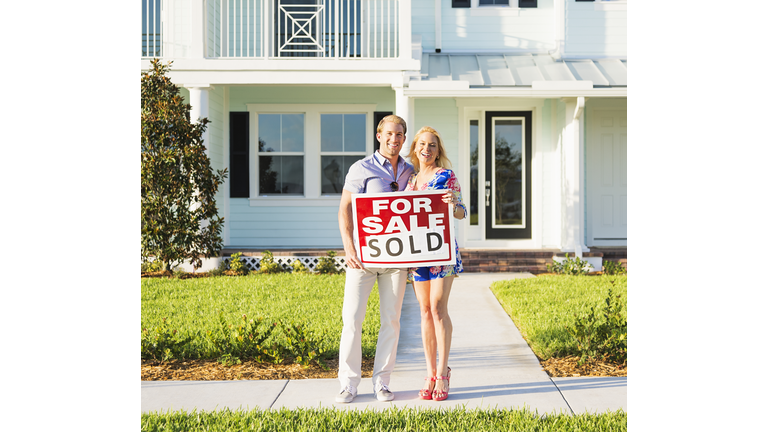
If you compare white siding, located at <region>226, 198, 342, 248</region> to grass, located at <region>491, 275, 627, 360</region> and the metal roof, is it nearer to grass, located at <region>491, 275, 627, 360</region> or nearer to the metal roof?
the metal roof

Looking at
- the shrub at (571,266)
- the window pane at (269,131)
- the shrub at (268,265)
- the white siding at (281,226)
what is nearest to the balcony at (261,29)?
the window pane at (269,131)

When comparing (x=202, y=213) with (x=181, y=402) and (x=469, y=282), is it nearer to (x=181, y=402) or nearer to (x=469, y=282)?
(x=469, y=282)

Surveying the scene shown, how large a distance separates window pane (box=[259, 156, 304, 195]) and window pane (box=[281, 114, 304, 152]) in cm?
21

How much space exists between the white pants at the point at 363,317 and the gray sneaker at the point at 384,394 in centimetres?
3

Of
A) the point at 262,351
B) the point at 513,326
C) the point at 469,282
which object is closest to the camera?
the point at 262,351

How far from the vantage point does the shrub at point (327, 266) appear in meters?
9.48

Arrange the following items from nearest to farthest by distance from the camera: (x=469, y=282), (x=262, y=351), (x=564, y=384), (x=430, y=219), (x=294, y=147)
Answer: (x=430, y=219) → (x=564, y=384) → (x=262, y=351) → (x=469, y=282) → (x=294, y=147)

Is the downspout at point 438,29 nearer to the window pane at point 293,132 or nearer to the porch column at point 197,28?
the window pane at point 293,132

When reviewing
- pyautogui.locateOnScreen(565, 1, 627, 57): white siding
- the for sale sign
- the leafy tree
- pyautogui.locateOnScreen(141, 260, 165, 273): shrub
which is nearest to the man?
the for sale sign

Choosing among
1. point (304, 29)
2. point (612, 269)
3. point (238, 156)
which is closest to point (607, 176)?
point (612, 269)

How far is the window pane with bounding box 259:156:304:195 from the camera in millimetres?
10805

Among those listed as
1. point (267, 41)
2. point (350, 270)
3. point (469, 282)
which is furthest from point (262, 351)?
point (267, 41)

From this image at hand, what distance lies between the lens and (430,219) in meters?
3.56

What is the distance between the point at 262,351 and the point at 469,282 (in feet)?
15.3
